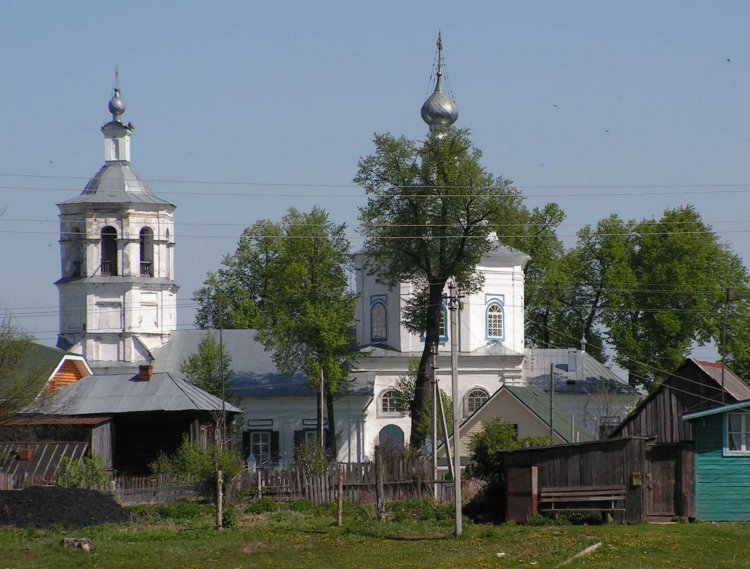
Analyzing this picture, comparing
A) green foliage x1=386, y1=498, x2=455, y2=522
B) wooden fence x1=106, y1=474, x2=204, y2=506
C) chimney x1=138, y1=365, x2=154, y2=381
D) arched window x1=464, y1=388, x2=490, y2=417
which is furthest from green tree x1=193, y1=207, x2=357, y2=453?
green foliage x1=386, y1=498, x2=455, y2=522

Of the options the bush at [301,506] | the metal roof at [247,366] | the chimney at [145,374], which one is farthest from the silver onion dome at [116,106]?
the bush at [301,506]

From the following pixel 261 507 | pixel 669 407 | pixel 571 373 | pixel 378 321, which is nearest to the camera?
pixel 261 507

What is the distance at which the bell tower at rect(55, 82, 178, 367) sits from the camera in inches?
2562

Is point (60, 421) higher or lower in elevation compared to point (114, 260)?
lower

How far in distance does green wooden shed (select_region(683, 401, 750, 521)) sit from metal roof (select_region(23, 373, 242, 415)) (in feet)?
61.4

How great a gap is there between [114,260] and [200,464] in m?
30.0

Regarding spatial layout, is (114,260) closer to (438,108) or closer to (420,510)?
(438,108)

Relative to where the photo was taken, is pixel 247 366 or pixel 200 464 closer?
pixel 200 464

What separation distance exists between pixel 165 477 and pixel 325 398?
60.4 feet

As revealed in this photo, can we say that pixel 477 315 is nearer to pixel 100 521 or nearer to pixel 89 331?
pixel 89 331

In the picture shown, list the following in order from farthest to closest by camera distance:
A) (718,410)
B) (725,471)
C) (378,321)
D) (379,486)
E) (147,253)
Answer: (147,253) < (378,321) < (379,486) < (725,471) < (718,410)

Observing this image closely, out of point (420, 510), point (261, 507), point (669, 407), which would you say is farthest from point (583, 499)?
point (669, 407)

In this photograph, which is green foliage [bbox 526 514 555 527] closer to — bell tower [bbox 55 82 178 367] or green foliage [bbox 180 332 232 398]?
green foliage [bbox 180 332 232 398]

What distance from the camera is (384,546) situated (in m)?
29.6
